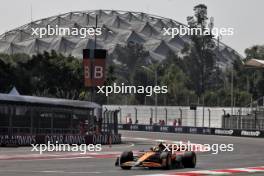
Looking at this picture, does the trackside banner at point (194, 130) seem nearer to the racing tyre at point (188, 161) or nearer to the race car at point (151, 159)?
the racing tyre at point (188, 161)

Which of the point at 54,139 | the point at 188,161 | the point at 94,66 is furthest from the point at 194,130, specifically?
the point at 188,161

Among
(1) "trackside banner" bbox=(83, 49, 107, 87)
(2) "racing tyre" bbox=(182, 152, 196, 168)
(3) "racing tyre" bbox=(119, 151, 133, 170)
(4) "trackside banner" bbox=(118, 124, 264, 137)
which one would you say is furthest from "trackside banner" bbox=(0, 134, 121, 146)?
(4) "trackside banner" bbox=(118, 124, 264, 137)

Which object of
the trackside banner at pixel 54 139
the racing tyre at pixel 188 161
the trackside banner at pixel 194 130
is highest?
the trackside banner at pixel 194 130

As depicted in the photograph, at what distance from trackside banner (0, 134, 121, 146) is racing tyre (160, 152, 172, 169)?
57.9 feet

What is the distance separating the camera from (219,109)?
7400cm

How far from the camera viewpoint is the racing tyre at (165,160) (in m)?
22.6

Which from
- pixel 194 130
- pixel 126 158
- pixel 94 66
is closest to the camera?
pixel 126 158

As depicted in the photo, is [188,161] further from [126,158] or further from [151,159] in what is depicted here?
[126,158]

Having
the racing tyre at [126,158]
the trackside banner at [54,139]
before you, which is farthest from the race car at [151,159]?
the trackside banner at [54,139]

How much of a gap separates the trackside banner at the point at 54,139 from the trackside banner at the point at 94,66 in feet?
11.4

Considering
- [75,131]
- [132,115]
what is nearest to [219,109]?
[132,115]

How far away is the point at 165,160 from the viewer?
2266cm

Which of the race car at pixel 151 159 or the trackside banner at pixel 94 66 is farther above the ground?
the trackside banner at pixel 94 66

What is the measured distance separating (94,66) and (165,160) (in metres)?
20.4
